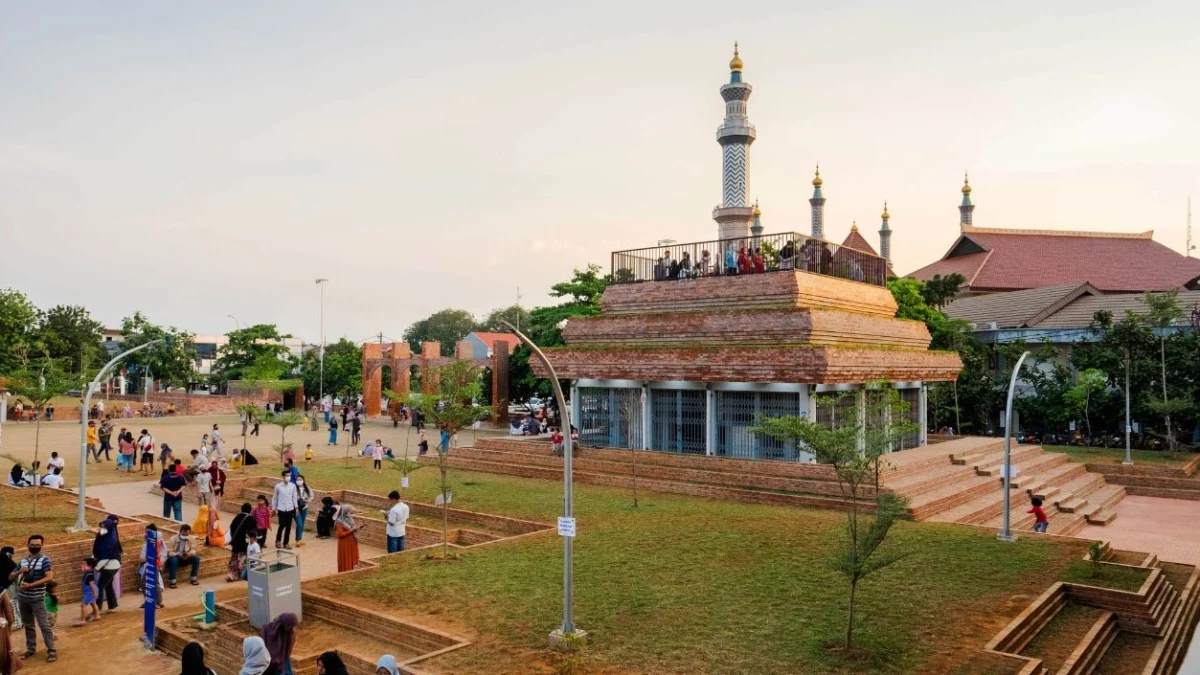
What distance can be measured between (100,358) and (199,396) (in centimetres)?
1293

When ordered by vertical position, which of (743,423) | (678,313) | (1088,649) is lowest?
(1088,649)

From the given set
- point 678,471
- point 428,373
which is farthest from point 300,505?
Answer: point 428,373

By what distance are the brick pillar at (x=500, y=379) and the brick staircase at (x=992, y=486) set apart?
24797 millimetres

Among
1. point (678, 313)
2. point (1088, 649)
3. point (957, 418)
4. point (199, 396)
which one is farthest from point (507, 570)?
point (199, 396)

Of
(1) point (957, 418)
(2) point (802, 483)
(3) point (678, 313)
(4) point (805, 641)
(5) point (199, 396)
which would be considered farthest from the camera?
(5) point (199, 396)

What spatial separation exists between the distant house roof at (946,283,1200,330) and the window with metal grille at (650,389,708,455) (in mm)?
23646

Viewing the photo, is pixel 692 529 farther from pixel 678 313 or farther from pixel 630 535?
pixel 678 313

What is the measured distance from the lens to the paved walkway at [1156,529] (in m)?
18.1

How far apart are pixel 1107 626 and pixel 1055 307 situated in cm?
3446

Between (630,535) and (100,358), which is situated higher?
(100,358)

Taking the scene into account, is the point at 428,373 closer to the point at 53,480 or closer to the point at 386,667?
the point at 53,480

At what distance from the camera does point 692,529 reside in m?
16.7

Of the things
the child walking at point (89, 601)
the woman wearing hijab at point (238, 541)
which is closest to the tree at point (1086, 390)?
the woman wearing hijab at point (238, 541)

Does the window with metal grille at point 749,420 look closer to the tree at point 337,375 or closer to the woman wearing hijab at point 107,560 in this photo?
the woman wearing hijab at point 107,560
